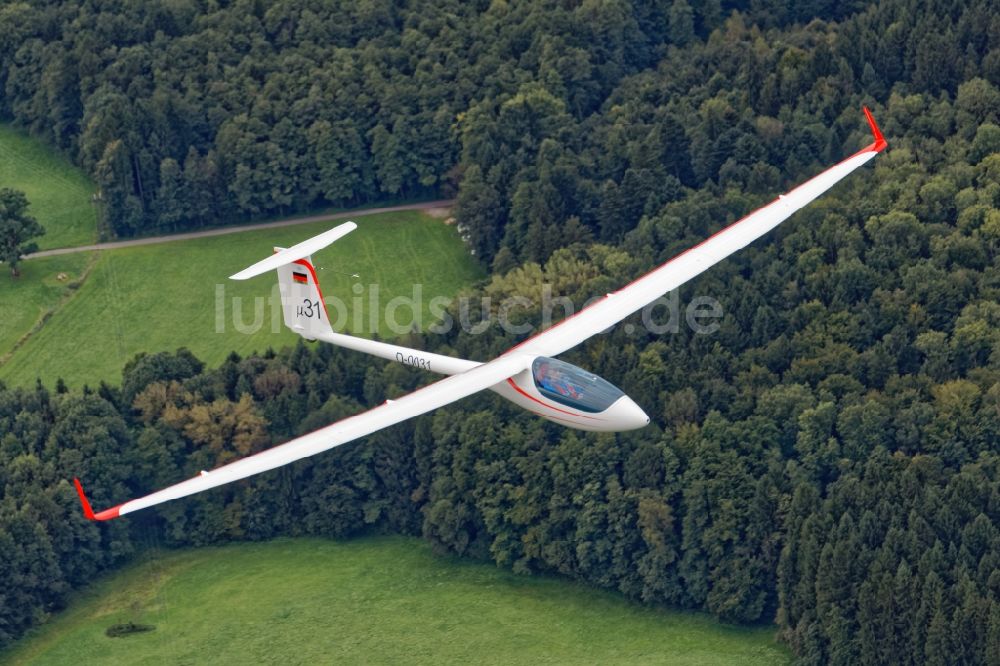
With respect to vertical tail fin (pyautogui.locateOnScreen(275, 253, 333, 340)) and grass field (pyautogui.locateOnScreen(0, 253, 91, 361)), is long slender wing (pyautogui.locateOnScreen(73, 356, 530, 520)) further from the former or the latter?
grass field (pyautogui.locateOnScreen(0, 253, 91, 361))

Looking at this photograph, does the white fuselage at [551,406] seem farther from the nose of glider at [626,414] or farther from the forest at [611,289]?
the forest at [611,289]

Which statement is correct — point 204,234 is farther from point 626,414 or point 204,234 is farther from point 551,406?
point 626,414

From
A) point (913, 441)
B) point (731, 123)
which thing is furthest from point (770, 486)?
point (731, 123)

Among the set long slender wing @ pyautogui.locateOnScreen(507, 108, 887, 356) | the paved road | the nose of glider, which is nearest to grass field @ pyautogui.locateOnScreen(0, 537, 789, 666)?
long slender wing @ pyautogui.locateOnScreen(507, 108, 887, 356)

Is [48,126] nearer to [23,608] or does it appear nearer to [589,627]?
[23,608]

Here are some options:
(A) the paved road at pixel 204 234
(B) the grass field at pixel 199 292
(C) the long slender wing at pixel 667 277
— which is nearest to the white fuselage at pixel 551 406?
(C) the long slender wing at pixel 667 277

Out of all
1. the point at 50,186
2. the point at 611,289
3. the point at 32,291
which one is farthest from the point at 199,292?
the point at 611,289
